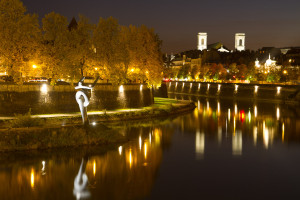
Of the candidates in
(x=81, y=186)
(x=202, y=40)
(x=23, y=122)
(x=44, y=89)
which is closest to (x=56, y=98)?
(x=44, y=89)

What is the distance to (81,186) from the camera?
15.7 m

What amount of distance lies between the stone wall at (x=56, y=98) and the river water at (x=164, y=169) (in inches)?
275

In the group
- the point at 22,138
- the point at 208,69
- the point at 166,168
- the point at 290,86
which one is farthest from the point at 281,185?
the point at 208,69

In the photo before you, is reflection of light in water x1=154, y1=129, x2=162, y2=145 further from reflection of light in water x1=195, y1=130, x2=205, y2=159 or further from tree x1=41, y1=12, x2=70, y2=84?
tree x1=41, y1=12, x2=70, y2=84

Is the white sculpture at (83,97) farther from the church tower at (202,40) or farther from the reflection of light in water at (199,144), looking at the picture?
the church tower at (202,40)

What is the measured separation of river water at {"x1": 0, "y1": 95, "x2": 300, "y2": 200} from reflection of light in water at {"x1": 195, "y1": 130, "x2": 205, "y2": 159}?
19 millimetres

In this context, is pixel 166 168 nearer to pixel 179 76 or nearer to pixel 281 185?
pixel 281 185

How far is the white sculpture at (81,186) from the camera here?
1469 centimetres

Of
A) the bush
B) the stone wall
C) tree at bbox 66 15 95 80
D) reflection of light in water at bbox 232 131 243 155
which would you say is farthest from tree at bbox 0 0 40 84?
reflection of light in water at bbox 232 131 243 155

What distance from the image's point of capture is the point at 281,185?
55.1ft

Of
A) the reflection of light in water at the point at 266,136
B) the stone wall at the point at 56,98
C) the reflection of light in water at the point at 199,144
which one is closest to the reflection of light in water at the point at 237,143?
the reflection of light in water at the point at 266,136

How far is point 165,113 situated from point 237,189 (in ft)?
74.8

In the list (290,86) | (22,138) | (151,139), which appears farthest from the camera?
(290,86)

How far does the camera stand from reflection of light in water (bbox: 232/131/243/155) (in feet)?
77.7
